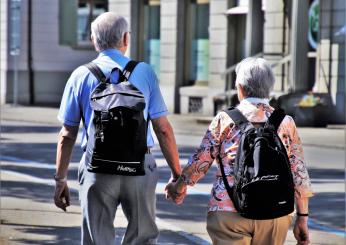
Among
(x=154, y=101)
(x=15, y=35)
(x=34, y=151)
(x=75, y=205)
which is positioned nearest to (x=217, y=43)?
(x=15, y=35)

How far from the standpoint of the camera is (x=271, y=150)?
5.10 metres

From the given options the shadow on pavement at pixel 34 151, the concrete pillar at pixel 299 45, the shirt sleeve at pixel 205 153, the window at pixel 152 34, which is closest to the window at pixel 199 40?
the window at pixel 152 34

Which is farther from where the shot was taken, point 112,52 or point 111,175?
point 112,52

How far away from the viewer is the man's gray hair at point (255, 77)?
5.30 metres

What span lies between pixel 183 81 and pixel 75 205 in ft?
63.5

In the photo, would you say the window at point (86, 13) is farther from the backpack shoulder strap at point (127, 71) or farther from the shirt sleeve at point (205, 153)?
the shirt sleeve at point (205, 153)

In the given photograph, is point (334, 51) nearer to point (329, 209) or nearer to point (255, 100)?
point (329, 209)

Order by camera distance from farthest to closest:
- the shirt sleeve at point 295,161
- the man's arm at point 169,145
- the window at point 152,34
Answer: the window at point 152,34
the man's arm at point 169,145
the shirt sleeve at point 295,161

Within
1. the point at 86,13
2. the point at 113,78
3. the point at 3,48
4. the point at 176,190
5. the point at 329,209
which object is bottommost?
the point at 329,209

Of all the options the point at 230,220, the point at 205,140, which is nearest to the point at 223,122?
the point at 205,140

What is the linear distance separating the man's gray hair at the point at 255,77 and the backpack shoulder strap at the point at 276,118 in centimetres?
12

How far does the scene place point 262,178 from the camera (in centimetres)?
507

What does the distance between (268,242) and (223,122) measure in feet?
2.18

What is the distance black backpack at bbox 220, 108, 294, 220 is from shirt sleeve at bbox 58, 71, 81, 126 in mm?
1038
